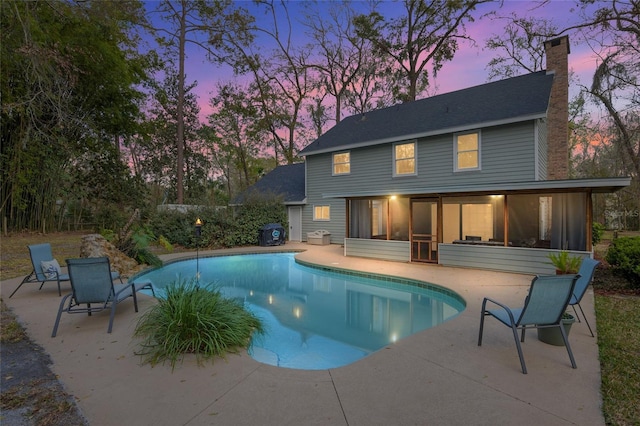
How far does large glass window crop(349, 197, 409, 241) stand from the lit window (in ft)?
9.62

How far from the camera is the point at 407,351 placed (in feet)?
11.8

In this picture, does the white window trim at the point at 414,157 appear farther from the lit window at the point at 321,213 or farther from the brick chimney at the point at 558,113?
the brick chimney at the point at 558,113

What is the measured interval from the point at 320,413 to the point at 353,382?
582mm

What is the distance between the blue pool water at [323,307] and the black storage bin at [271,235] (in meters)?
3.88

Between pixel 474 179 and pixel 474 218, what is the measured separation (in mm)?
1699

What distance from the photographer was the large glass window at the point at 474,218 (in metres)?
11.4

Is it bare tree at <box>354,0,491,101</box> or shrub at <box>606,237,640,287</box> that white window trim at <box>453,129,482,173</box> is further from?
bare tree at <box>354,0,491,101</box>

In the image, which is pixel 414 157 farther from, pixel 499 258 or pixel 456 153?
pixel 499 258

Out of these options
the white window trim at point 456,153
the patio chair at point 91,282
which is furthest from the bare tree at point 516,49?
the patio chair at point 91,282

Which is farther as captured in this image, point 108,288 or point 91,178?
point 91,178

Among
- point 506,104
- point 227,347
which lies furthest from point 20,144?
point 506,104

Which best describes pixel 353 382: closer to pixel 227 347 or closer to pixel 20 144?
pixel 227 347

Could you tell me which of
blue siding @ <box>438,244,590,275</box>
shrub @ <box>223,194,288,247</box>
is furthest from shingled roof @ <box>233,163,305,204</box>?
blue siding @ <box>438,244,590,275</box>

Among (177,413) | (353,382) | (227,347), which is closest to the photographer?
(177,413)
